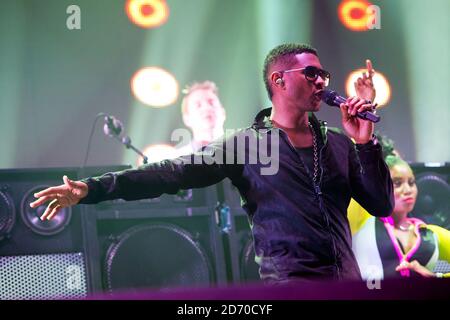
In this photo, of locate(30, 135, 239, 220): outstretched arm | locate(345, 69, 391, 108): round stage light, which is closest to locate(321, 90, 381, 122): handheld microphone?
locate(30, 135, 239, 220): outstretched arm

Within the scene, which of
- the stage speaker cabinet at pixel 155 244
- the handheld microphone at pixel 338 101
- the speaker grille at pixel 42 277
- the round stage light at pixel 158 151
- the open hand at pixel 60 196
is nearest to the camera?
the open hand at pixel 60 196

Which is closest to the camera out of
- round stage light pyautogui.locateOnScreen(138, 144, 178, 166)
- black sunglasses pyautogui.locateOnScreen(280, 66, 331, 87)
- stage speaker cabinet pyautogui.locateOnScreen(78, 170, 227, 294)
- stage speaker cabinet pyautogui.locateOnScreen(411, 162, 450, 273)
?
black sunglasses pyautogui.locateOnScreen(280, 66, 331, 87)

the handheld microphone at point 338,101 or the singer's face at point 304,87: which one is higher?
the singer's face at point 304,87

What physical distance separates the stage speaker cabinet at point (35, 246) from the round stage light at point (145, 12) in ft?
6.59

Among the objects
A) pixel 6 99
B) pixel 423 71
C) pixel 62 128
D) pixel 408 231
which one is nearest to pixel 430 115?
Answer: pixel 423 71

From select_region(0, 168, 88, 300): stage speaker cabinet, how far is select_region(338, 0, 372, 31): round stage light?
3028 mm

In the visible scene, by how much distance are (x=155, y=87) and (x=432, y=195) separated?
2.20 m

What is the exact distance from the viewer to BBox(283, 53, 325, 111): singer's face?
2.37 meters

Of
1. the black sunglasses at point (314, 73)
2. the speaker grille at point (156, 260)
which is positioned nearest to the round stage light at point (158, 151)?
the speaker grille at point (156, 260)

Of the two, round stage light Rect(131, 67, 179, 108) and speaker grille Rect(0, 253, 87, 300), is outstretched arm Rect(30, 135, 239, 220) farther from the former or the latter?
round stage light Rect(131, 67, 179, 108)

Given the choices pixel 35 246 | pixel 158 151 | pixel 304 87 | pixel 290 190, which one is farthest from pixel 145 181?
pixel 158 151

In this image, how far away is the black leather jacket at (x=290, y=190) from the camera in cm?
211

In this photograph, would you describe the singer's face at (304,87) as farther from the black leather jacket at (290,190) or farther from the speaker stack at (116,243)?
the speaker stack at (116,243)

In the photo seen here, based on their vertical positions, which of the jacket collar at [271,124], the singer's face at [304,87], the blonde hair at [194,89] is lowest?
the jacket collar at [271,124]
